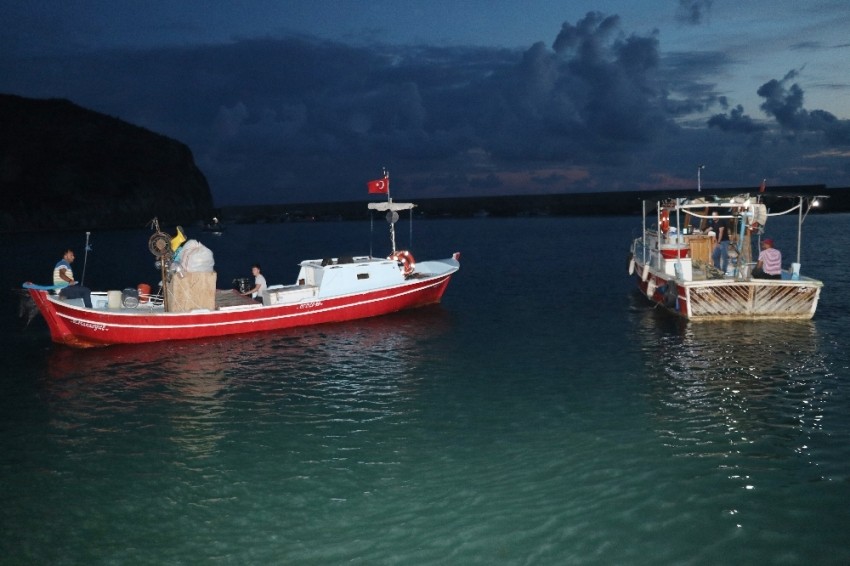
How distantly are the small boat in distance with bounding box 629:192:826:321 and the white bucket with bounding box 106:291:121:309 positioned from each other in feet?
66.9

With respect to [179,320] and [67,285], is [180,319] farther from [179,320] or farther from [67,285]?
[67,285]

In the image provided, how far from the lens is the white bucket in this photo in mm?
24781

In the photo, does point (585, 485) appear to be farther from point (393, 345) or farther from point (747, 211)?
point (747, 211)

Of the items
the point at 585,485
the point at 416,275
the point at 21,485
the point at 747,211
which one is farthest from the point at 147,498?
the point at 747,211

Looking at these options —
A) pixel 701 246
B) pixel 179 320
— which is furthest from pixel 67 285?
pixel 701 246

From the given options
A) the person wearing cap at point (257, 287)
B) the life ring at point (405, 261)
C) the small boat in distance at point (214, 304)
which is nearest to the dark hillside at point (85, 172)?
the person wearing cap at point (257, 287)

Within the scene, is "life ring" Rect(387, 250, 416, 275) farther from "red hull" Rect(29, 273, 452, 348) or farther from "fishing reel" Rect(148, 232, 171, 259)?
"fishing reel" Rect(148, 232, 171, 259)

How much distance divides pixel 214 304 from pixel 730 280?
18.7 m

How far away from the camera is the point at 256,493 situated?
11875 millimetres

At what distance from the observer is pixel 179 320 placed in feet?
81.2

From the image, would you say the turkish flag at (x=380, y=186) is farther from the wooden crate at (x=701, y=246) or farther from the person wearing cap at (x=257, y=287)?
the wooden crate at (x=701, y=246)

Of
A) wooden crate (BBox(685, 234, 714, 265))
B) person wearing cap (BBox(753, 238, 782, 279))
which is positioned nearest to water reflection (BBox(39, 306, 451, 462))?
wooden crate (BBox(685, 234, 714, 265))

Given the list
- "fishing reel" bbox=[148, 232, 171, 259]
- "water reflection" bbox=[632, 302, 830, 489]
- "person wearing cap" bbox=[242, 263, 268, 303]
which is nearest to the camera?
"water reflection" bbox=[632, 302, 830, 489]

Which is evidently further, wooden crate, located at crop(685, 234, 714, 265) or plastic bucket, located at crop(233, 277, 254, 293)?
wooden crate, located at crop(685, 234, 714, 265)
